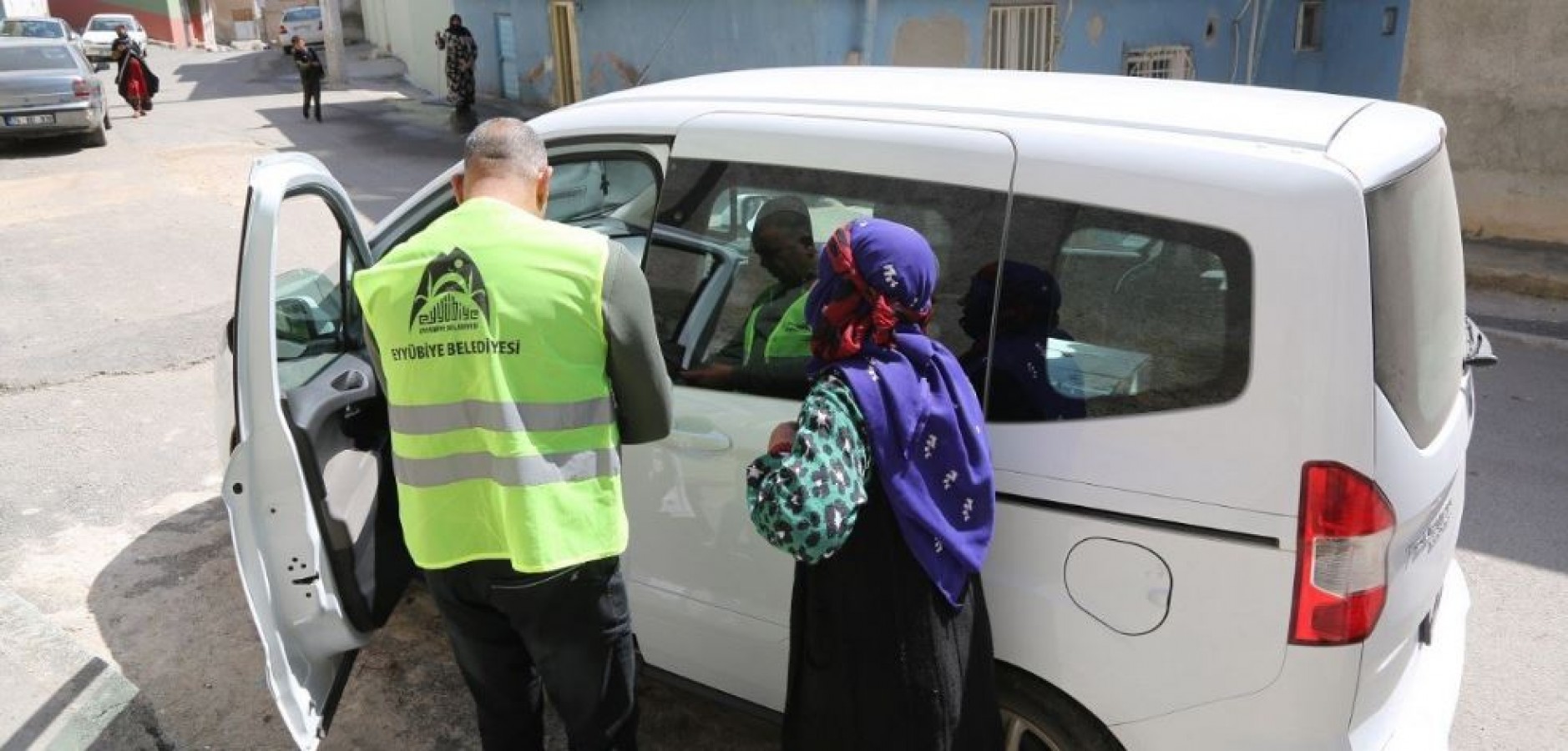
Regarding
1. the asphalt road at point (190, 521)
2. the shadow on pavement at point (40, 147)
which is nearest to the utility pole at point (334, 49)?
the shadow on pavement at point (40, 147)

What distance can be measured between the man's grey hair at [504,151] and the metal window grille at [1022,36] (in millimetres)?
10325

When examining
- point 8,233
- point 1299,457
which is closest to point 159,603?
point 1299,457

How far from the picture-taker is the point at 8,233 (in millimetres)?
10453

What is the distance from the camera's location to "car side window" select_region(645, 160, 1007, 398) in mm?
2486

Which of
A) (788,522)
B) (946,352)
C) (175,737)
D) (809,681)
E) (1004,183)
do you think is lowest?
(175,737)

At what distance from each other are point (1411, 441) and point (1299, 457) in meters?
0.29

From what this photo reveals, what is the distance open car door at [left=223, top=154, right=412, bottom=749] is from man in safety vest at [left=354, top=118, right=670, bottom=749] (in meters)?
0.36

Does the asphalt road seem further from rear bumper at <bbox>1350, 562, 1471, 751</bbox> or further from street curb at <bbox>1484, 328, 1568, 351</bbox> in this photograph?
rear bumper at <bbox>1350, 562, 1471, 751</bbox>

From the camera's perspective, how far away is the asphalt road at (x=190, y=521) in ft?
11.6

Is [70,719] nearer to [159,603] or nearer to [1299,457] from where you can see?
[159,603]

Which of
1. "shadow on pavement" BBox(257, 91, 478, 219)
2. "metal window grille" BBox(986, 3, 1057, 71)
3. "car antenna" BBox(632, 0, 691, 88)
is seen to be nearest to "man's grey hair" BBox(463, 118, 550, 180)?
"shadow on pavement" BBox(257, 91, 478, 219)

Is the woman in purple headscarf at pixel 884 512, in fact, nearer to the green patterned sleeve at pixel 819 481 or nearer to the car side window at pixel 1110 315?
the green patterned sleeve at pixel 819 481

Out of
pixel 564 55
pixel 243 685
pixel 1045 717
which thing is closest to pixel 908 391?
pixel 1045 717

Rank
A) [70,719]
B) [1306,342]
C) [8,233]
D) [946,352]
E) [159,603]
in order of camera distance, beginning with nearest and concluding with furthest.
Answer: [1306,342]
[946,352]
[70,719]
[159,603]
[8,233]
